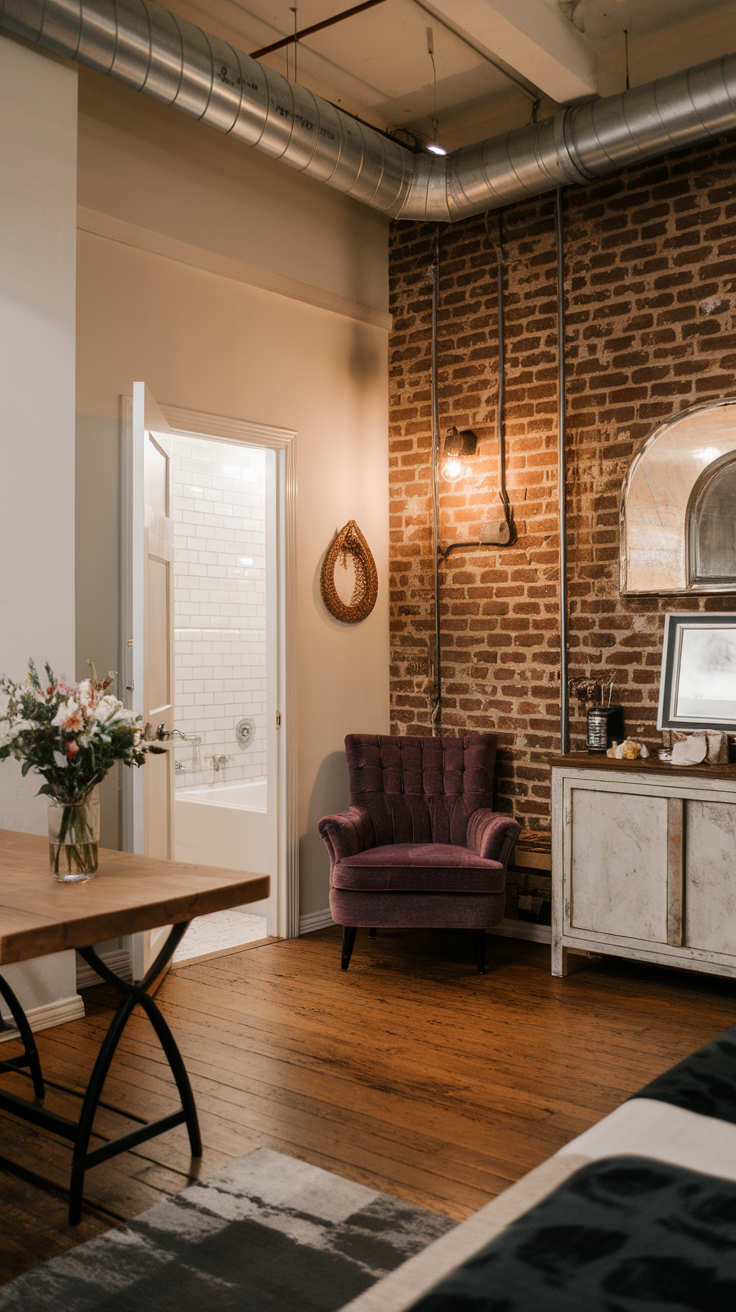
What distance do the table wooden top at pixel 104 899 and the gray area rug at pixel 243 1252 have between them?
680 millimetres

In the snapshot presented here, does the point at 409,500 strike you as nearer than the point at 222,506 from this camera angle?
Yes

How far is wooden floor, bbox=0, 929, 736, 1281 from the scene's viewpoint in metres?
2.59

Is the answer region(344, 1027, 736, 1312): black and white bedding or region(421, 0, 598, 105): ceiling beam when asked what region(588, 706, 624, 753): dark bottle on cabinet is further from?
region(344, 1027, 736, 1312): black and white bedding

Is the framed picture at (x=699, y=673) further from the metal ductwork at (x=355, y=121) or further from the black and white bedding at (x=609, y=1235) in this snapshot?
the black and white bedding at (x=609, y=1235)

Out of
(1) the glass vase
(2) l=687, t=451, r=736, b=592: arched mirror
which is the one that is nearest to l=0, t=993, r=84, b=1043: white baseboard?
(1) the glass vase

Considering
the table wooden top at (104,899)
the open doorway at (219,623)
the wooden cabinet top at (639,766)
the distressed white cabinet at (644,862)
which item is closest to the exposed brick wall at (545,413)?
the wooden cabinet top at (639,766)

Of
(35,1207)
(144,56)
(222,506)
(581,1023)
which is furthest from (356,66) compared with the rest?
(35,1207)

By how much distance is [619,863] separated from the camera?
4121 mm


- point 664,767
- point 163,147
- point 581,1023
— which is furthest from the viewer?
point 163,147

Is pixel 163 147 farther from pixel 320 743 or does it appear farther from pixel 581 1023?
pixel 581 1023

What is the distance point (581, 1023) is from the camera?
12.3ft

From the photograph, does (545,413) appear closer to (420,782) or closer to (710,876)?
(420,782)

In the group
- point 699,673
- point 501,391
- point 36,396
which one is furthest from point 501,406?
point 36,396

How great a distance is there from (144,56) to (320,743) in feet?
10.1
